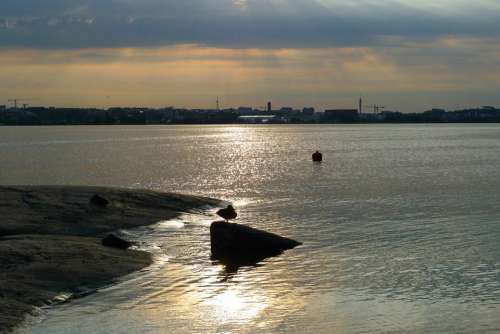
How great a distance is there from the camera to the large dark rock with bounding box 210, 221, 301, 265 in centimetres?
3247

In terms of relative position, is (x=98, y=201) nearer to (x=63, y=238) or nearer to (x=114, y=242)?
(x=63, y=238)

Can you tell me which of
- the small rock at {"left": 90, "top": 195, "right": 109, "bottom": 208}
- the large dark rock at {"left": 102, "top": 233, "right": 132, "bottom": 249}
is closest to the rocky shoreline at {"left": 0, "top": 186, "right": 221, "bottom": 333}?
the small rock at {"left": 90, "top": 195, "right": 109, "bottom": 208}

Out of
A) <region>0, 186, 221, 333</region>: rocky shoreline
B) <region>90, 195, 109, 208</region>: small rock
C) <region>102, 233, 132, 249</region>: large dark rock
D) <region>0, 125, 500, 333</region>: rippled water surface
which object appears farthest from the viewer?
<region>90, 195, 109, 208</region>: small rock

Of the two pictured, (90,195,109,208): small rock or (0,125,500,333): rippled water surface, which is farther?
(90,195,109,208): small rock

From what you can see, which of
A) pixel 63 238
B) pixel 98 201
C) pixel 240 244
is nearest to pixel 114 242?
pixel 63 238

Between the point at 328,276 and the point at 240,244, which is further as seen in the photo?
the point at 240,244

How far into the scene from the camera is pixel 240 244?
32.9 m

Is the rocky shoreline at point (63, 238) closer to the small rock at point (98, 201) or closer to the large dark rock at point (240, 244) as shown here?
the small rock at point (98, 201)

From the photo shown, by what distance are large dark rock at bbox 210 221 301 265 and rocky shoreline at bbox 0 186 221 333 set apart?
307 cm

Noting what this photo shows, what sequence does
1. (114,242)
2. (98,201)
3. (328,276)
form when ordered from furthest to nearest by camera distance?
1. (98,201)
2. (114,242)
3. (328,276)

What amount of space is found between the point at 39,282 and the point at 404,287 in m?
12.2

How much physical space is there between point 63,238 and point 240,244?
24.2 ft

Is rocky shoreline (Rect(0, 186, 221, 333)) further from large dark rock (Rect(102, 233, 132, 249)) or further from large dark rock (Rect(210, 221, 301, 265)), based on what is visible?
large dark rock (Rect(210, 221, 301, 265))

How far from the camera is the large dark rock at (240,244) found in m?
32.5
